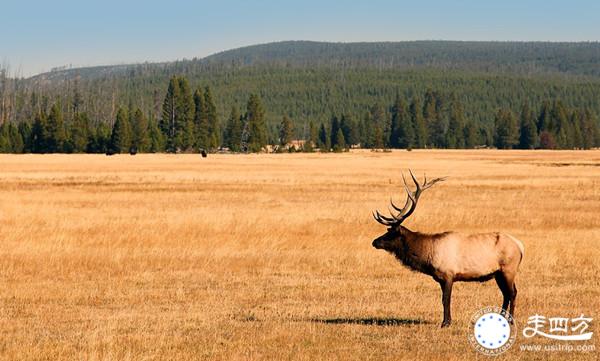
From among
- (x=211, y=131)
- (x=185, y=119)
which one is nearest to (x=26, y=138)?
(x=185, y=119)

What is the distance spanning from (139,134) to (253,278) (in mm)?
102013

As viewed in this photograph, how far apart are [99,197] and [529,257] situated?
2482cm

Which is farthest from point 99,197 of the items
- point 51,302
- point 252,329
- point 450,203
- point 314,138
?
point 314,138

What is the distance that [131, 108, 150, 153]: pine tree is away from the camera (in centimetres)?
11781

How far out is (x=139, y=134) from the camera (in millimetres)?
118125

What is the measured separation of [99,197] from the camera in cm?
4081

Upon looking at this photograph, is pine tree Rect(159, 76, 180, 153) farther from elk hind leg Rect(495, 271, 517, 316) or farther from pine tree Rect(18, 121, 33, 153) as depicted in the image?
elk hind leg Rect(495, 271, 517, 316)

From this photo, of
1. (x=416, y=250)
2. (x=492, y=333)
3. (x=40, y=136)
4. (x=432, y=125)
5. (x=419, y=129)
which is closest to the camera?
(x=492, y=333)

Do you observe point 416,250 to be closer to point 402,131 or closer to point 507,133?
point 402,131

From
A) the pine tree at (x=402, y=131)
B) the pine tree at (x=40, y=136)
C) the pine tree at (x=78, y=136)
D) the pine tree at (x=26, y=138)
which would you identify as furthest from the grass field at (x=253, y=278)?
the pine tree at (x=402, y=131)

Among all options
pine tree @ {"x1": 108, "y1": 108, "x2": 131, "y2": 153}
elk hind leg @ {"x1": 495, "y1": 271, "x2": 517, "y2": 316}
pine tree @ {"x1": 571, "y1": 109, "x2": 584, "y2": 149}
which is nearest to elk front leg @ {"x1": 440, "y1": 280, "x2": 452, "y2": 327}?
elk hind leg @ {"x1": 495, "y1": 271, "x2": 517, "y2": 316}

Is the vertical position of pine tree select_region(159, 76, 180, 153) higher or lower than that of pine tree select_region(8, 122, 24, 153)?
higher

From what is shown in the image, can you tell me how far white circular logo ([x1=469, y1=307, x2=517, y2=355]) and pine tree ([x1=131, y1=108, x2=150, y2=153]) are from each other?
107788mm

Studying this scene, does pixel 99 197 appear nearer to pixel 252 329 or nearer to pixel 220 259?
pixel 220 259
